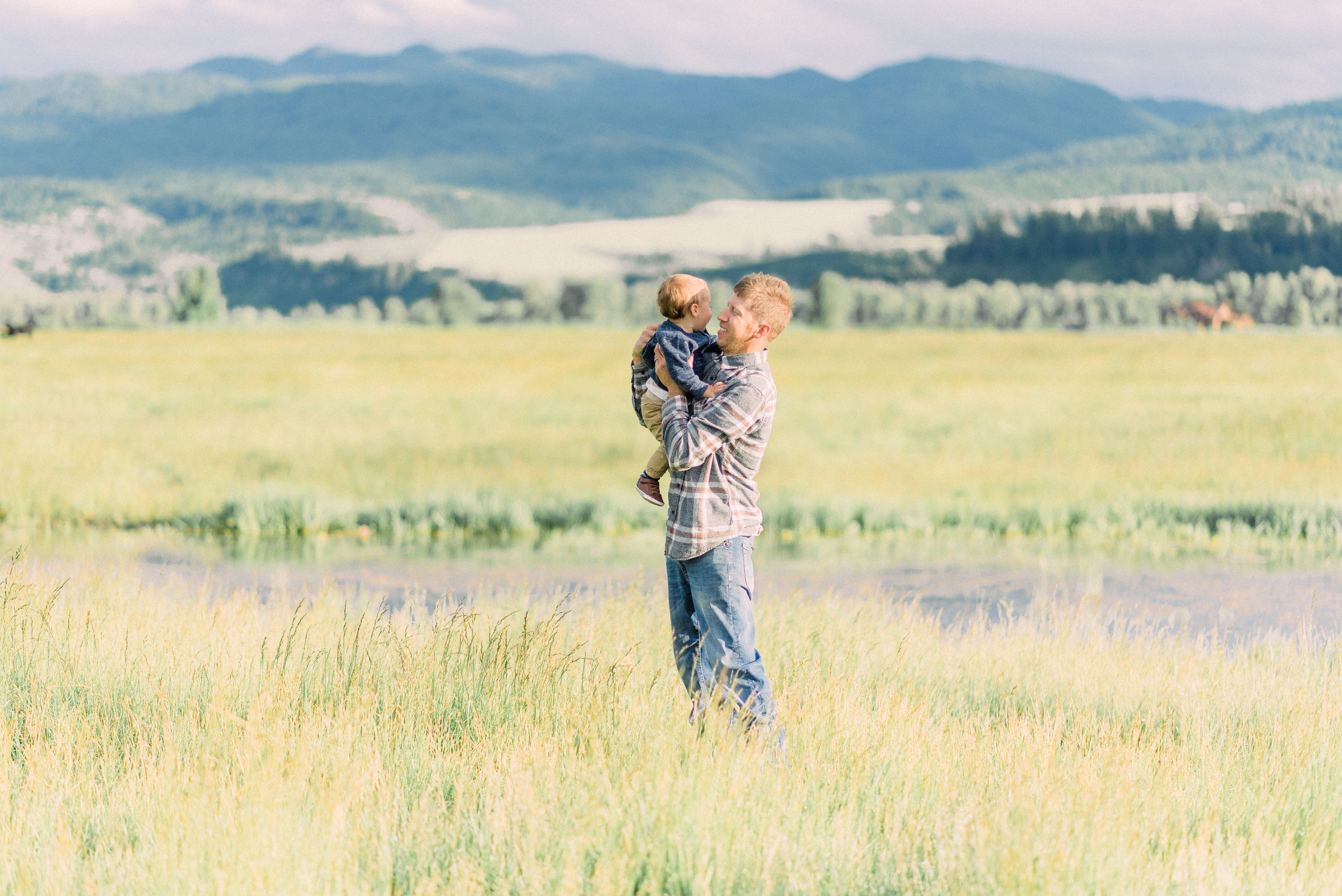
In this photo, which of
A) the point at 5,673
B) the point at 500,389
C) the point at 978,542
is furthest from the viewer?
the point at 500,389

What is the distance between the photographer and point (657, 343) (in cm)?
641

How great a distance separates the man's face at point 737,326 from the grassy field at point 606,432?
16.1m

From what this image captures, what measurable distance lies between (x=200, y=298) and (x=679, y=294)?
14786 centimetres

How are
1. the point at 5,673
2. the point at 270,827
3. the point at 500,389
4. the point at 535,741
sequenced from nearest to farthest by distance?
1. the point at 270,827
2. the point at 535,741
3. the point at 5,673
4. the point at 500,389

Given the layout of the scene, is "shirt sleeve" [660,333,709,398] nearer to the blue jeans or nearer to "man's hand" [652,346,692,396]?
"man's hand" [652,346,692,396]

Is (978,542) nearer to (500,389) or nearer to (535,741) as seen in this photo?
(535,741)


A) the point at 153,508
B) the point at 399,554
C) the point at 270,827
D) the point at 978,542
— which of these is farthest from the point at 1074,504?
the point at 270,827

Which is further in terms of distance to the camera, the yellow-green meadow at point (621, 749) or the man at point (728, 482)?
the man at point (728, 482)

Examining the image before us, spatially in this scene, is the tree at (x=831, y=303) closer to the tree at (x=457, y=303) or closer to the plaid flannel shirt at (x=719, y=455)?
the tree at (x=457, y=303)

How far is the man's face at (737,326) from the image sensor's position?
20.6 ft

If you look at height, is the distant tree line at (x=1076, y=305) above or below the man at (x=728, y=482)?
above

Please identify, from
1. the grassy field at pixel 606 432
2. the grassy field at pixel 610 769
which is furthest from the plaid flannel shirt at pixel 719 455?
the grassy field at pixel 606 432

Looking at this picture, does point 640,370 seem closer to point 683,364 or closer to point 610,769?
point 683,364

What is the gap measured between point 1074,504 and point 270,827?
19807 millimetres
